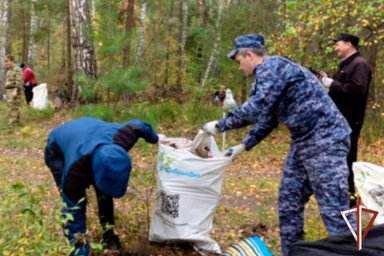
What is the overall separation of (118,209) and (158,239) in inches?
26.0

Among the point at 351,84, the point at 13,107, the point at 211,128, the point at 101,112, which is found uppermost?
the point at 351,84

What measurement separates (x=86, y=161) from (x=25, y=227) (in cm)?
55

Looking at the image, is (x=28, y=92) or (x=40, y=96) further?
(x=28, y=92)

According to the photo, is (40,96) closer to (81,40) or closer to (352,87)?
(81,40)

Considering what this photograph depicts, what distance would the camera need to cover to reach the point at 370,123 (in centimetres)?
983

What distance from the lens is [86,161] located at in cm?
297

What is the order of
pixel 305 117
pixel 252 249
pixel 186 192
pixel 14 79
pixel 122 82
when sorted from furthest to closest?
pixel 14 79, pixel 122 82, pixel 186 192, pixel 305 117, pixel 252 249

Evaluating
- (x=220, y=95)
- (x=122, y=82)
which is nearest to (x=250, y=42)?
(x=122, y=82)

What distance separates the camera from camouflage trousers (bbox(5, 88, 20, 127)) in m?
10.3

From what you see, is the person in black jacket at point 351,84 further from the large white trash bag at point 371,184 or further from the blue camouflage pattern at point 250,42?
the blue camouflage pattern at point 250,42

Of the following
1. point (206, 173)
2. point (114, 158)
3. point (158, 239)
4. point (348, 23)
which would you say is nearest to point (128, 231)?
point (158, 239)

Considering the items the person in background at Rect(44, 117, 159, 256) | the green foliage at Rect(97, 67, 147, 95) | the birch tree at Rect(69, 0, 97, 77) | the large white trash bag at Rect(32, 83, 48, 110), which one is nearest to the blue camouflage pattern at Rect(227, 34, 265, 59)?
the person in background at Rect(44, 117, 159, 256)

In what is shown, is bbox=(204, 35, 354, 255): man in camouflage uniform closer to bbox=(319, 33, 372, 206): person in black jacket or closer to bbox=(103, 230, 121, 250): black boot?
bbox=(103, 230, 121, 250): black boot

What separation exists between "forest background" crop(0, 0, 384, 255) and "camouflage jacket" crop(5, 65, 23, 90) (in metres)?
0.94
